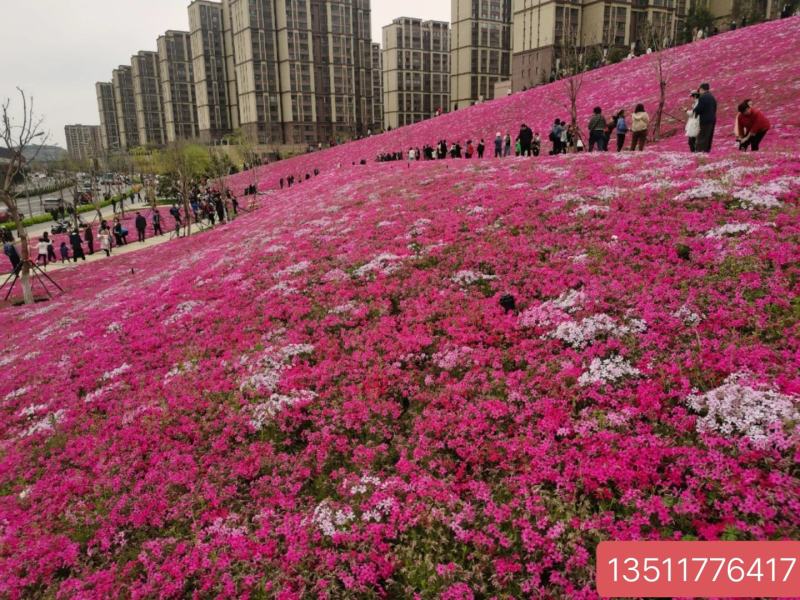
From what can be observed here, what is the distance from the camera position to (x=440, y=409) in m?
8.25

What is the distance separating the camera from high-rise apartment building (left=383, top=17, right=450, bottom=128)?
136875 mm

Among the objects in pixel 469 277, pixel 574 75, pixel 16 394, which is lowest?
pixel 16 394

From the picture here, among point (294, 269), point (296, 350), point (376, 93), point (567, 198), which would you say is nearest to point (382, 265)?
point (294, 269)

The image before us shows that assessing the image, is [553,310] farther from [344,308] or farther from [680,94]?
[680,94]

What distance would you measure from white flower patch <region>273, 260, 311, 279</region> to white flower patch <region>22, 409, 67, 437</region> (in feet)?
22.9

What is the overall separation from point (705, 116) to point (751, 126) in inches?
61.0

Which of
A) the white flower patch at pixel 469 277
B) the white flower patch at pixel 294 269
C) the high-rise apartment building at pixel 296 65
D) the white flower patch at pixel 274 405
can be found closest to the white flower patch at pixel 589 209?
the white flower patch at pixel 469 277

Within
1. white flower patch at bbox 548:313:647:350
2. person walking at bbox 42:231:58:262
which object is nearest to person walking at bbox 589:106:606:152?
white flower patch at bbox 548:313:647:350

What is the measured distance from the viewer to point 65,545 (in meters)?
7.07

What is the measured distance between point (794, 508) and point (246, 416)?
825 cm

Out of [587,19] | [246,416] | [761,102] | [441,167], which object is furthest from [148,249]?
[587,19]

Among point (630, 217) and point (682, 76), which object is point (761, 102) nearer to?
point (682, 76)

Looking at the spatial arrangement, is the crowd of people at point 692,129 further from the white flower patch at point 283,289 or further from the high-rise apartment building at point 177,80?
the high-rise apartment building at point 177,80

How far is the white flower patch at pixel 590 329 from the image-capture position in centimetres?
867
